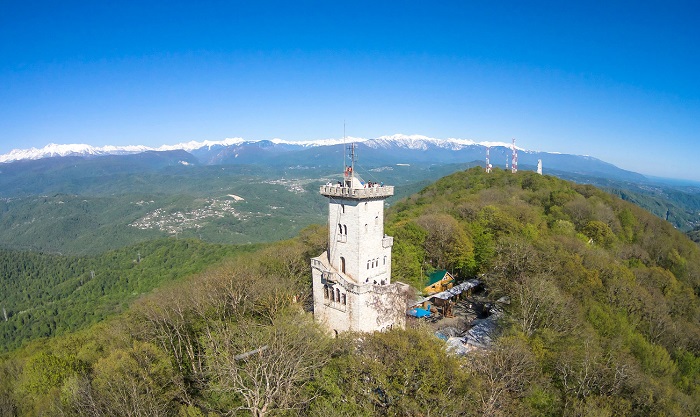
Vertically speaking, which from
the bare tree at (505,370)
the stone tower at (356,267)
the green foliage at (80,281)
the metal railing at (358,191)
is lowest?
the green foliage at (80,281)

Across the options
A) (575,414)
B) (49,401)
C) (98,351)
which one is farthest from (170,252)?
(575,414)

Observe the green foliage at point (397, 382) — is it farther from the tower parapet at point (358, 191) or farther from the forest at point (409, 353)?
the tower parapet at point (358, 191)

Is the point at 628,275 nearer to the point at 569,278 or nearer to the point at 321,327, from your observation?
the point at 569,278

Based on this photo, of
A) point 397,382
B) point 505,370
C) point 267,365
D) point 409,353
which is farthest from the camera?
point 505,370

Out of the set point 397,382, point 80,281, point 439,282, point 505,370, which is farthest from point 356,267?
point 80,281

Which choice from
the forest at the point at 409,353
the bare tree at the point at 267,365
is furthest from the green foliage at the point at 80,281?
the bare tree at the point at 267,365

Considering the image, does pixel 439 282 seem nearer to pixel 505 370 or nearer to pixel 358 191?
pixel 505 370

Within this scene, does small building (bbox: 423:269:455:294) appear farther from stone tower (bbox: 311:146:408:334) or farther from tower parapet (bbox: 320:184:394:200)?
tower parapet (bbox: 320:184:394:200)
